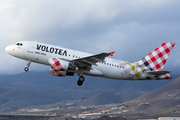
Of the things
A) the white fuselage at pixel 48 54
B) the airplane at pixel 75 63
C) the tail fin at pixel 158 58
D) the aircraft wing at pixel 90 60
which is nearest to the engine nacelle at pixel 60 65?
the airplane at pixel 75 63

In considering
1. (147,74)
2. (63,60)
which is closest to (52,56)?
(63,60)

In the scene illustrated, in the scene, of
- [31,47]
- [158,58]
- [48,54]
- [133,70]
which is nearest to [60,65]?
[48,54]

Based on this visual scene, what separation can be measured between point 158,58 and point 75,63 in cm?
1765

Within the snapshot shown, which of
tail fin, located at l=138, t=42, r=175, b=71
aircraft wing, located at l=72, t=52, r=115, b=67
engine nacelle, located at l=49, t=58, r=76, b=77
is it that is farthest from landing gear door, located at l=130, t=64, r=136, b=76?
engine nacelle, located at l=49, t=58, r=76, b=77

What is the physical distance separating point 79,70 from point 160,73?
14726 millimetres

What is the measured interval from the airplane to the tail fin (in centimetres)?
107

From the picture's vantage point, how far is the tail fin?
51281 mm

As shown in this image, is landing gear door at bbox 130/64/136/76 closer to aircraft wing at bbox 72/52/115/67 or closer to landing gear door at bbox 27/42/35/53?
aircraft wing at bbox 72/52/115/67

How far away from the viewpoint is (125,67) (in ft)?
161

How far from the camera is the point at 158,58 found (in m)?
52.3

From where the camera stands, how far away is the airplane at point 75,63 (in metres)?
44.6

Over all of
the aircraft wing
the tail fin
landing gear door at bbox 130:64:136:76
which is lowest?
landing gear door at bbox 130:64:136:76

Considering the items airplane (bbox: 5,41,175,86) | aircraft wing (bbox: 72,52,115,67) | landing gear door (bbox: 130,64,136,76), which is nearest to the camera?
aircraft wing (bbox: 72,52,115,67)

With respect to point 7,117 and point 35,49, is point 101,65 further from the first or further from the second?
point 7,117
